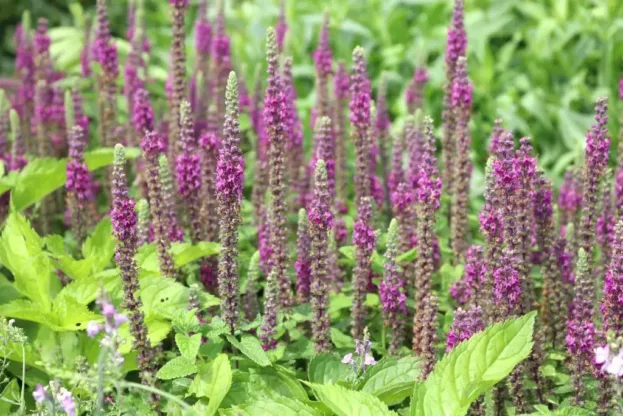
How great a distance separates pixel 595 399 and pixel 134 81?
143 inches

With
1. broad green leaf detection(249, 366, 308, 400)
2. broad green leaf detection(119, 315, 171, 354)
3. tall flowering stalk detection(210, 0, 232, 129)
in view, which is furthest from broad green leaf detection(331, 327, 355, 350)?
tall flowering stalk detection(210, 0, 232, 129)

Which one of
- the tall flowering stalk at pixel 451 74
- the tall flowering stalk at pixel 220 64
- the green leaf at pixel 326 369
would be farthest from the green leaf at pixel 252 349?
the tall flowering stalk at pixel 220 64

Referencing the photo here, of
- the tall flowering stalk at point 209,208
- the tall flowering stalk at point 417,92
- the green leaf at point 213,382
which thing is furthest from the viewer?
the tall flowering stalk at point 417,92

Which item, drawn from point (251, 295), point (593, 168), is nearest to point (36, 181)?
point (251, 295)

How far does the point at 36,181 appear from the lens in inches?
199

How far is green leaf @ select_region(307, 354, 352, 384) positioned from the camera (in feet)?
13.1

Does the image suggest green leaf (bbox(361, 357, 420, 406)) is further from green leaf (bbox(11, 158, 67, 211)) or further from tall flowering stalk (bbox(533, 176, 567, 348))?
green leaf (bbox(11, 158, 67, 211))

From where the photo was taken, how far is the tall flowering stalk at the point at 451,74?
16.5 ft

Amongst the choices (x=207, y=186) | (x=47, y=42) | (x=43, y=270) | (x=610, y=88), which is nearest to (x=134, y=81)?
(x=47, y=42)

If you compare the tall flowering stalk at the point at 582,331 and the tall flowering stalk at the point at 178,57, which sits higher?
the tall flowering stalk at the point at 178,57

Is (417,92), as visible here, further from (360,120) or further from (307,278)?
(307,278)

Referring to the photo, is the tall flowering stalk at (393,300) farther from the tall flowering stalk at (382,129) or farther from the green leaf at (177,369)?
the tall flowering stalk at (382,129)

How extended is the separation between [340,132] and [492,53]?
3.56 metres

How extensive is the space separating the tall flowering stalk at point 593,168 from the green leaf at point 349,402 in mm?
1362
